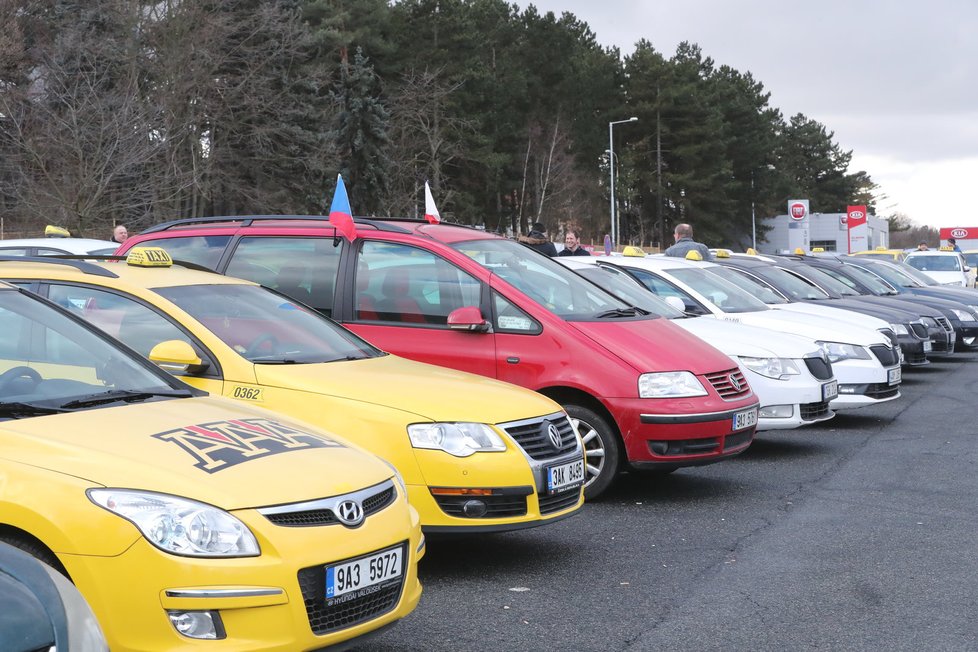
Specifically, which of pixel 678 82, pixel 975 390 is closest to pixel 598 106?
pixel 678 82

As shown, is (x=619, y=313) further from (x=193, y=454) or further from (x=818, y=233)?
(x=818, y=233)

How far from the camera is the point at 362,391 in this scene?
572 centimetres

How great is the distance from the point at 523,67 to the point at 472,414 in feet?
197

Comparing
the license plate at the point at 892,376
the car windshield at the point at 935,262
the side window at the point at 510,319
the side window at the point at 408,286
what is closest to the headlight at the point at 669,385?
the side window at the point at 510,319

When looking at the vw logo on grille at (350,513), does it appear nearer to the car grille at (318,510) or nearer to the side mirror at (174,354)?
the car grille at (318,510)

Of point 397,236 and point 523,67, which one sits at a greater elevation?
point 523,67

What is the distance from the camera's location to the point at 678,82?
69.8 meters

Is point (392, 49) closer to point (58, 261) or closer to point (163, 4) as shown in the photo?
point (163, 4)

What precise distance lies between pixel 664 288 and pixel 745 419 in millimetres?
3655

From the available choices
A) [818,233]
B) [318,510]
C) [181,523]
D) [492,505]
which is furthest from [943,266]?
[818,233]

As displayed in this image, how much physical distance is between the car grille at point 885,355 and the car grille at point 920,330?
4.72 meters

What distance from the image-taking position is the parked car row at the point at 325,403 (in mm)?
3715

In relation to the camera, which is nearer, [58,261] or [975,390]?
[58,261]

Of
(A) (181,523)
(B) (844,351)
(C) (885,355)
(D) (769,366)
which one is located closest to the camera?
(A) (181,523)
